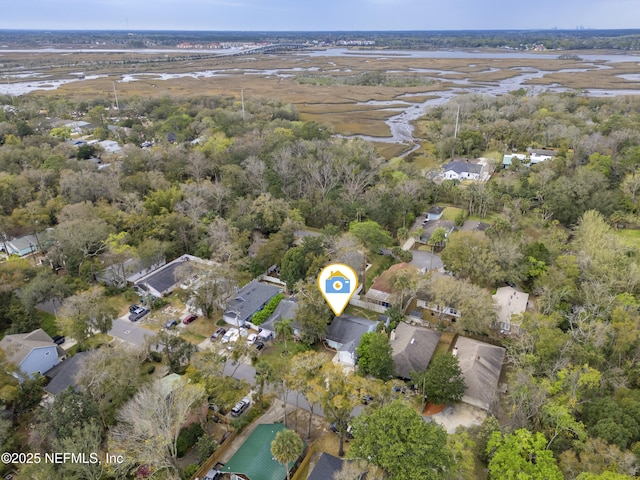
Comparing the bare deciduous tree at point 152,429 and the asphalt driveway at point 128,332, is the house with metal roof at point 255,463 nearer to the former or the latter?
the bare deciduous tree at point 152,429

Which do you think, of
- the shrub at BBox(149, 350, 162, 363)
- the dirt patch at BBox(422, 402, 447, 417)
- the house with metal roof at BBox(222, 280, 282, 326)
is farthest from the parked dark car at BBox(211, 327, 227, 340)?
the dirt patch at BBox(422, 402, 447, 417)

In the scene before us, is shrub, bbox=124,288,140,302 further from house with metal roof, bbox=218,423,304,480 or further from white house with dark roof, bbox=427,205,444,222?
white house with dark roof, bbox=427,205,444,222

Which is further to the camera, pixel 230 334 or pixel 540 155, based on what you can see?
pixel 540 155

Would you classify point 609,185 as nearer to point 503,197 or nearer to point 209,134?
point 503,197

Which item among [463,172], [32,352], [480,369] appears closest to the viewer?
[480,369]

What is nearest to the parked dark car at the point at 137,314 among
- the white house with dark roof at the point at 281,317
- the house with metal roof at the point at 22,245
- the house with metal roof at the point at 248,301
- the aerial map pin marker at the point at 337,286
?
the house with metal roof at the point at 248,301

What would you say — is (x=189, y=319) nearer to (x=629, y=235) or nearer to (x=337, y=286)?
(x=337, y=286)

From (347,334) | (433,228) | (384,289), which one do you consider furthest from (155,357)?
(433,228)
